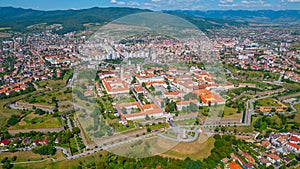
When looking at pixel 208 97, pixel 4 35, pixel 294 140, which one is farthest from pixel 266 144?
pixel 4 35

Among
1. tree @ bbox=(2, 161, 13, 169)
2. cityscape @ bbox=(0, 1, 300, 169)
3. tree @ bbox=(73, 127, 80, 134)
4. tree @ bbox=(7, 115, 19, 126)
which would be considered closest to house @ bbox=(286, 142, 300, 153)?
cityscape @ bbox=(0, 1, 300, 169)

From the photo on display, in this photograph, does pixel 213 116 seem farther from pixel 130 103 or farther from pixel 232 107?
pixel 130 103

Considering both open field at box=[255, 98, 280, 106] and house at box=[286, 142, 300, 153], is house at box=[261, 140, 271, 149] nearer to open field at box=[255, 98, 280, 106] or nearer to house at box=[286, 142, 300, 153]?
house at box=[286, 142, 300, 153]

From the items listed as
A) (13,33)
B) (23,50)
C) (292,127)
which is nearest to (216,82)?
(292,127)

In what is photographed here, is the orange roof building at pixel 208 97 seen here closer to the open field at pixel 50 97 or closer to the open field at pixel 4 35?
the open field at pixel 50 97

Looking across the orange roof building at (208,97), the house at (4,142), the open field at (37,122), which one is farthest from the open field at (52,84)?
the orange roof building at (208,97)
